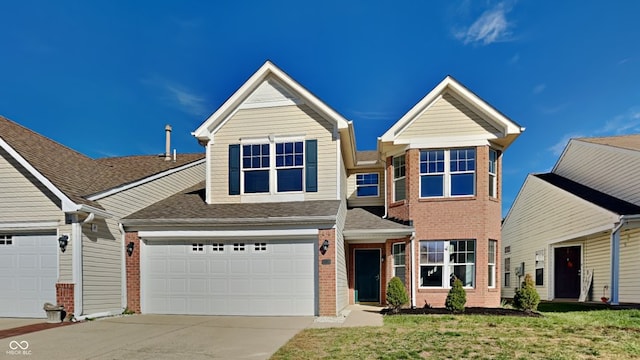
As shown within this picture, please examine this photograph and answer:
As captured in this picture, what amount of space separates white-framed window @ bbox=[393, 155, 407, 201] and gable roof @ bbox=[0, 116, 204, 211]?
9.45 metres

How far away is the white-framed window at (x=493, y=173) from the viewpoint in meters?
12.7

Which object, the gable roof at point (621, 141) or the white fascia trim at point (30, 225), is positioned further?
the gable roof at point (621, 141)

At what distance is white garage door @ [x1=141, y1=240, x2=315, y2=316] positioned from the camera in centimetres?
1095

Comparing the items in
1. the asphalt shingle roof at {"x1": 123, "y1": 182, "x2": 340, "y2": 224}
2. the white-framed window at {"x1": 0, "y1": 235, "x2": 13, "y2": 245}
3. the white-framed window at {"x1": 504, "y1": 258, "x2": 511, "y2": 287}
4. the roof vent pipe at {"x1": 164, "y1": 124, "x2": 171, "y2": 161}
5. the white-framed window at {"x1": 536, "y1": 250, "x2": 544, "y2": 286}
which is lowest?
the white-framed window at {"x1": 504, "y1": 258, "x2": 511, "y2": 287}

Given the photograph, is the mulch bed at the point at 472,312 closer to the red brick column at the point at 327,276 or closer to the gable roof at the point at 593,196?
the red brick column at the point at 327,276

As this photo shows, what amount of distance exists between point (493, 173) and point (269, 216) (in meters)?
7.83

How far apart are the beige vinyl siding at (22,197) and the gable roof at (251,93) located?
4.61 m

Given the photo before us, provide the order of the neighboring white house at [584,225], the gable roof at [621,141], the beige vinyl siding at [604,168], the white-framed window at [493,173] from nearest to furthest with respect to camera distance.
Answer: the white-framed window at [493,173], the neighboring white house at [584,225], the beige vinyl siding at [604,168], the gable roof at [621,141]

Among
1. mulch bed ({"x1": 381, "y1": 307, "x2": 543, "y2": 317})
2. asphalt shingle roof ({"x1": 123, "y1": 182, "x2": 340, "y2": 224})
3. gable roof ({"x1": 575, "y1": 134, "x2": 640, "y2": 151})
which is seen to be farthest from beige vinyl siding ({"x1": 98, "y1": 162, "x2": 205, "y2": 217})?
gable roof ({"x1": 575, "y1": 134, "x2": 640, "y2": 151})

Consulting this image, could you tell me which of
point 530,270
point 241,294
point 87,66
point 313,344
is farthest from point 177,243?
point 530,270

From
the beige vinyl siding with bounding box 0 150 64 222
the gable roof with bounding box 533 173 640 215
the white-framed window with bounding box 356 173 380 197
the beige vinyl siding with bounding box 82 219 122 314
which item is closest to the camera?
the beige vinyl siding with bounding box 82 219 122 314

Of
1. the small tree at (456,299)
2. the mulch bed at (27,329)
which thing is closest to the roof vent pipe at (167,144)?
the mulch bed at (27,329)

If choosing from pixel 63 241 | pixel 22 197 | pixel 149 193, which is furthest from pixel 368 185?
pixel 22 197

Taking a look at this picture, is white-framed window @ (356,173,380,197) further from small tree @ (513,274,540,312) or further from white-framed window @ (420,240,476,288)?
small tree @ (513,274,540,312)
